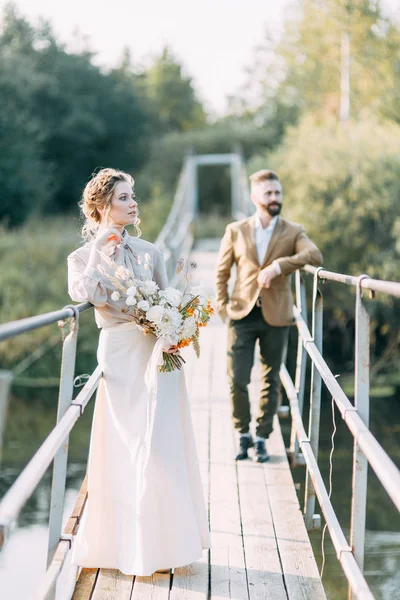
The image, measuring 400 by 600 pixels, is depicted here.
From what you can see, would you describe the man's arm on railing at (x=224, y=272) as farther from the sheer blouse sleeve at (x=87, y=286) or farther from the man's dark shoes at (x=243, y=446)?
the sheer blouse sleeve at (x=87, y=286)

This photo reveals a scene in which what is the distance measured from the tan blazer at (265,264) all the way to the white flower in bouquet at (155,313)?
1597 mm

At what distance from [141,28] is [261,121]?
8.81 m

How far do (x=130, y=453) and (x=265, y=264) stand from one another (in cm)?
182

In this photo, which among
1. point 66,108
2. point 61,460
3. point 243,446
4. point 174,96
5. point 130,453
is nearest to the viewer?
point 61,460

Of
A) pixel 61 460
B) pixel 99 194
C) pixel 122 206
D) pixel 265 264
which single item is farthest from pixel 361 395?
pixel 265 264

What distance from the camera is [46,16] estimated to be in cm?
3192

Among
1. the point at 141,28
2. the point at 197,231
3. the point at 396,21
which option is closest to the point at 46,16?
the point at 141,28

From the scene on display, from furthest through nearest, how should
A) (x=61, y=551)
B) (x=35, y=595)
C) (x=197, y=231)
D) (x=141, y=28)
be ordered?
(x=141, y=28)
(x=197, y=231)
(x=61, y=551)
(x=35, y=595)

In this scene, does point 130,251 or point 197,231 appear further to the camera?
point 197,231

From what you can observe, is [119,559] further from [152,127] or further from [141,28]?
[141,28]

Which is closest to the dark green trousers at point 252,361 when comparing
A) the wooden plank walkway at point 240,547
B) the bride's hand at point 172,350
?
the wooden plank walkway at point 240,547

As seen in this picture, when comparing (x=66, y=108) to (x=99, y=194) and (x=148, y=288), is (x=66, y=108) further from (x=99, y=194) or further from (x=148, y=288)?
(x=148, y=288)

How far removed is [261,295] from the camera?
15.1 feet

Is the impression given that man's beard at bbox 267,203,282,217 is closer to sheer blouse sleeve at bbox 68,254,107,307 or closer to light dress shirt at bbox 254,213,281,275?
light dress shirt at bbox 254,213,281,275
